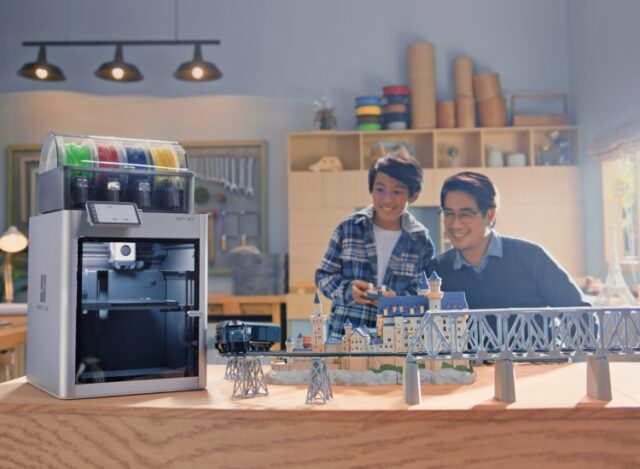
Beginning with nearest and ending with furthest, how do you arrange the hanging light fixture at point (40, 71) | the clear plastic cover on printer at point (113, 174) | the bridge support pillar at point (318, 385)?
the bridge support pillar at point (318, 385), the clear plastic cover on printer at point (113, 174), the hanging light fixture at point (40, 71)

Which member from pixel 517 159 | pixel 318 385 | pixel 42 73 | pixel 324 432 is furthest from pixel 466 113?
pixel 324 432

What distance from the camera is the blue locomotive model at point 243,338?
176 cm

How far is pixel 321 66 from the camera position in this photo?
616 cm

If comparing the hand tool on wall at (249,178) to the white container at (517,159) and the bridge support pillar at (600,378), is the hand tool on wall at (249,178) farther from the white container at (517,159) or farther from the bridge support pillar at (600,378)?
the bridge support pillar at (600,378)

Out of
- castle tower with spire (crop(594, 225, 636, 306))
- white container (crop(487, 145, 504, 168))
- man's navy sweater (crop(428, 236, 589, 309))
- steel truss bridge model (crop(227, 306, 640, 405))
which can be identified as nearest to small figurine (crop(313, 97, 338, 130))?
white container (crop(487, 145, 504, 168))

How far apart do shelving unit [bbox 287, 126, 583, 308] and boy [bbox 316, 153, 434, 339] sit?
224cm

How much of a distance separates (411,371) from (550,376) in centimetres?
59

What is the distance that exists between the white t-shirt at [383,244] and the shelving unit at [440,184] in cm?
230

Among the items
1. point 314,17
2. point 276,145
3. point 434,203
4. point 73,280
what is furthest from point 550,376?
point 314,17

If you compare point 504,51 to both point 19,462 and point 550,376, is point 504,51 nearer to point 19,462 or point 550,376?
point 550,376

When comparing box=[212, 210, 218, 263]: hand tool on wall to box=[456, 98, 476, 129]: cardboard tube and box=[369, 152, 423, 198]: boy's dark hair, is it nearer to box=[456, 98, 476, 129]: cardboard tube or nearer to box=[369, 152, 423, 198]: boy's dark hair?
box=[456, 98, 476, 129]: cardboard tube

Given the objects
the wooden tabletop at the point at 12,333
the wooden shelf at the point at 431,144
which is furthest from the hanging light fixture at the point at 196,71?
the wooden tabletop at the point at 12,333

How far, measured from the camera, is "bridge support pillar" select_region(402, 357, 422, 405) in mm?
1641

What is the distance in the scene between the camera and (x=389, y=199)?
10.6ft
